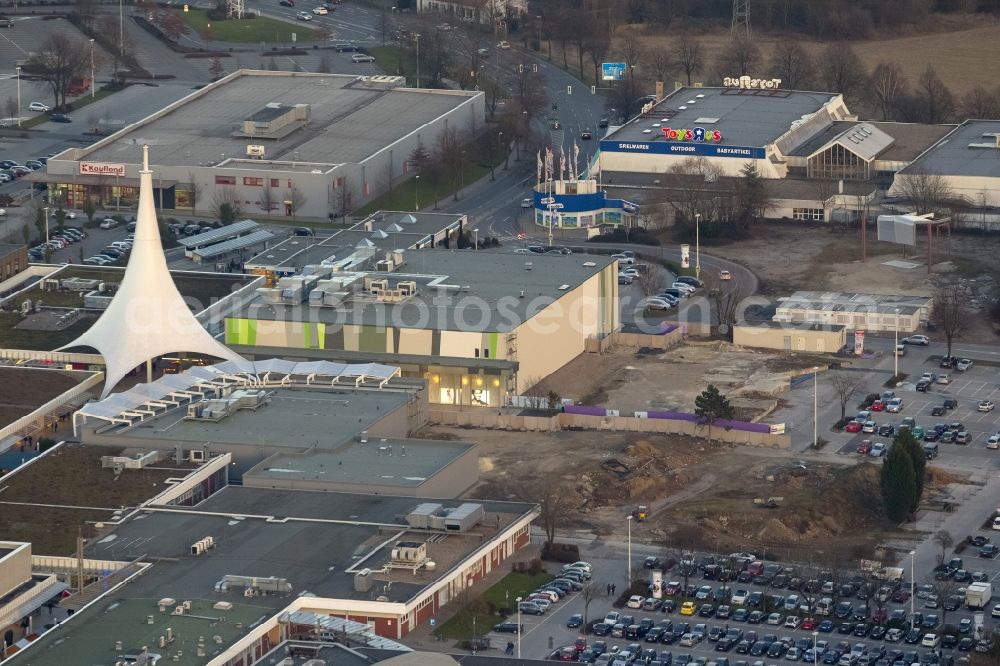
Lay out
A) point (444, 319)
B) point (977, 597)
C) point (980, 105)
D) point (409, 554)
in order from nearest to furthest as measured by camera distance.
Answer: point (409, 554) → point (977, 597) → point (444, 319) → point (980, 105)

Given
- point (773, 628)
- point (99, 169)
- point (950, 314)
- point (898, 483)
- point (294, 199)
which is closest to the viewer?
point (773, 628)

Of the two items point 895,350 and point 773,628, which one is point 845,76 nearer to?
point 895,350

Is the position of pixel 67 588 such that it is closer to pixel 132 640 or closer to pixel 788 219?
pixel 132 640

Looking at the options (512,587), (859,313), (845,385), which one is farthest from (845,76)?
(512,587)

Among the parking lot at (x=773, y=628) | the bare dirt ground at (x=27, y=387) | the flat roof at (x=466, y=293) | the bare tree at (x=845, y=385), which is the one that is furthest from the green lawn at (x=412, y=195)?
the parking lot at (x=773, y=628)

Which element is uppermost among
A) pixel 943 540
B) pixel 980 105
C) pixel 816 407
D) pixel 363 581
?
pixel 363 581

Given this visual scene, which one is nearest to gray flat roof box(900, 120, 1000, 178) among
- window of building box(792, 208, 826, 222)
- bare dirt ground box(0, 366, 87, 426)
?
window of building box(792, 208, 826, 222)
